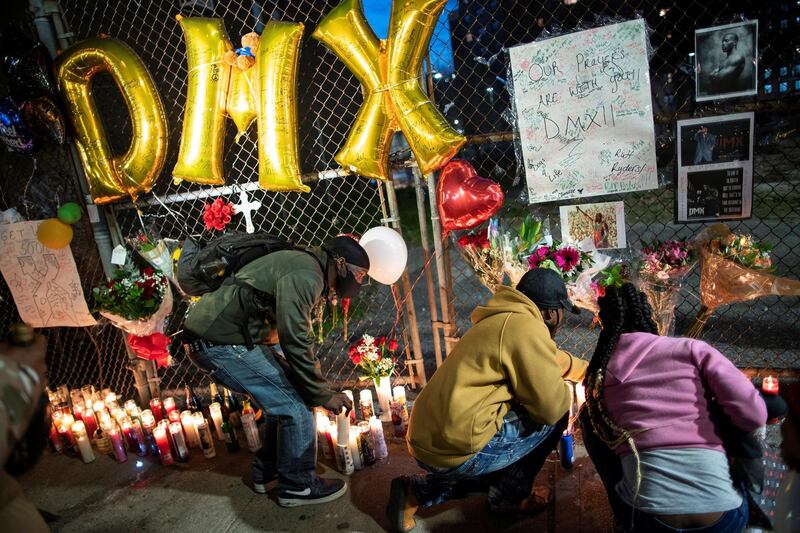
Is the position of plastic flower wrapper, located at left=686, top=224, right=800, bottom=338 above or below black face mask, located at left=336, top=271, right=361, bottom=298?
below

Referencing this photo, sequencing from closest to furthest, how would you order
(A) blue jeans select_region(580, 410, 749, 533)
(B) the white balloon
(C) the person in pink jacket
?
1. (C) the person in pink jacket
2. (A) blue jeans select_region(580, 410, 749, 533)
3. (B) the white balloon

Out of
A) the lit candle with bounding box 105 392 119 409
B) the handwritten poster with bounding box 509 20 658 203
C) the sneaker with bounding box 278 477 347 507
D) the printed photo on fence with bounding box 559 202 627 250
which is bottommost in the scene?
the sneaker with bounding box 278 477 347 507

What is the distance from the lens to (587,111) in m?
3.47

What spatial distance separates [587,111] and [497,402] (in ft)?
7.23

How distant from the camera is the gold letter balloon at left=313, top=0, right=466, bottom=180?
135 inches

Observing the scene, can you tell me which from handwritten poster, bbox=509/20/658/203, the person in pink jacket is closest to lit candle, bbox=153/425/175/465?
the person in pink jacket

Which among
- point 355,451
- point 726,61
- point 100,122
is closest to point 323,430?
point 355,451

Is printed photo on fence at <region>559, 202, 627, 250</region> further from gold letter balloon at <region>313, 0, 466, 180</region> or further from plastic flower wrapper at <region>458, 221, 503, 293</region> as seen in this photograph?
gold letter balloon at <region>313, 0, 466, 180</region>

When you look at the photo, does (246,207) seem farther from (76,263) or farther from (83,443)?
(83,443)

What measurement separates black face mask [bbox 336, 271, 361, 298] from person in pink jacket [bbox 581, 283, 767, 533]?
1.60 metres

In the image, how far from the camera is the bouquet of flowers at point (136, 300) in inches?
167

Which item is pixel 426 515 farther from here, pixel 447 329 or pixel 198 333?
pixel 198 333

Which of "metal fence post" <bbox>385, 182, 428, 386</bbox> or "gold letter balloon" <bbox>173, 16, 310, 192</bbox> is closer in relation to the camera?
"gold letter balloon" <bbox>173, 16, 310, 192</bbox>

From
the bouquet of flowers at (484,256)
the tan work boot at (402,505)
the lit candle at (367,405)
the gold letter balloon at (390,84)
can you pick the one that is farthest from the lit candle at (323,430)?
the gold letter balloon at (390,84)
